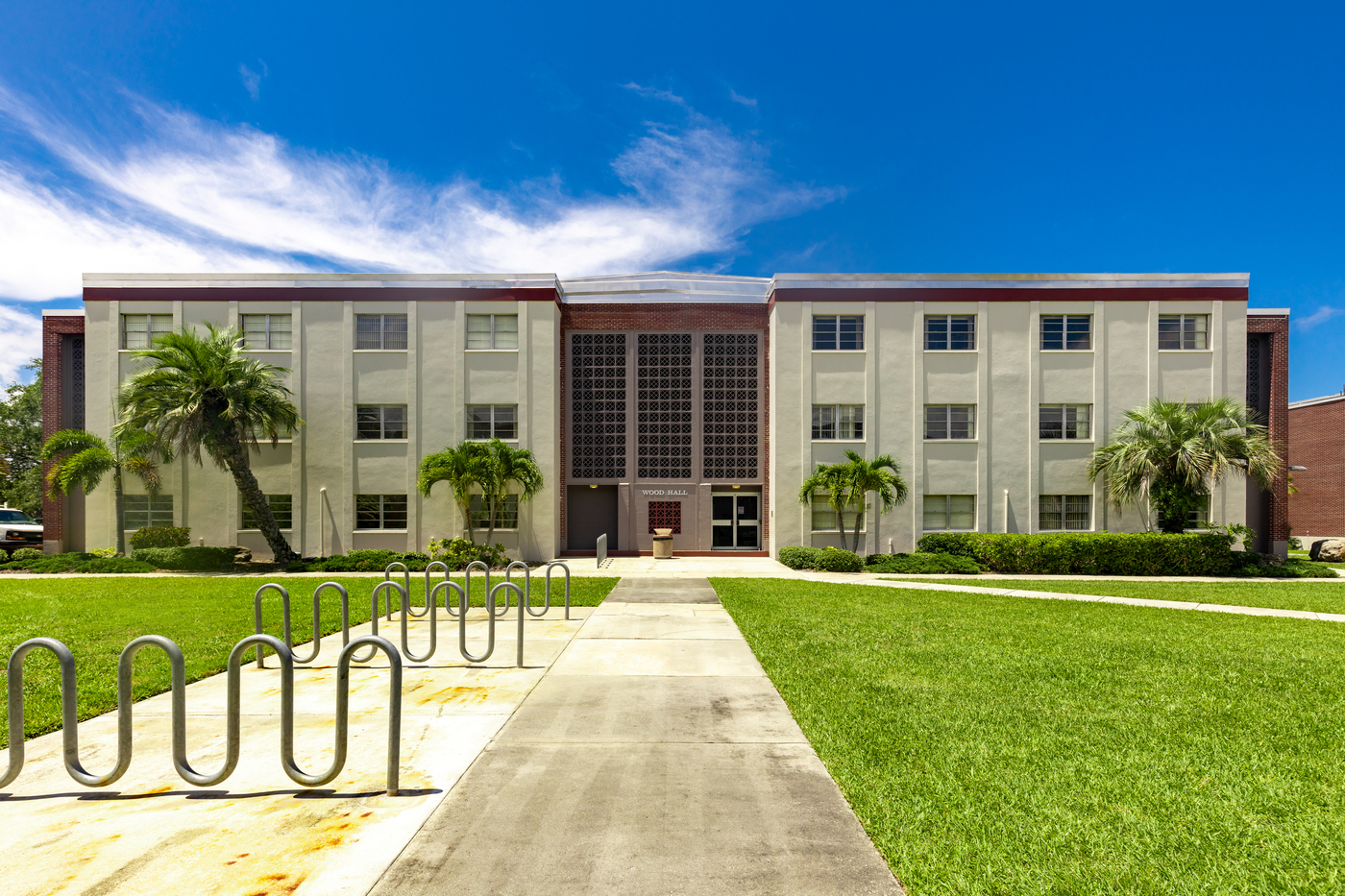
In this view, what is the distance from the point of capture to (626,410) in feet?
93.2

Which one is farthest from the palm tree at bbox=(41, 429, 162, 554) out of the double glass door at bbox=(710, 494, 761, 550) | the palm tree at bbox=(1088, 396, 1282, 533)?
the palm tree at bbox=(1088, 396, 1282, 533)

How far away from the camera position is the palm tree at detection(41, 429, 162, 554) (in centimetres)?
2298

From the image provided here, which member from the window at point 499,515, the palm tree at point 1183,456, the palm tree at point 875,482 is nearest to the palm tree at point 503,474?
the window at point 499,515

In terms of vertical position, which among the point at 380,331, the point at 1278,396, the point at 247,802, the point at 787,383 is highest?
the point at 380,331

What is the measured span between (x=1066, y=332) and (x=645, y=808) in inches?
1093

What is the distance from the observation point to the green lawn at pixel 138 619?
7.37 metres

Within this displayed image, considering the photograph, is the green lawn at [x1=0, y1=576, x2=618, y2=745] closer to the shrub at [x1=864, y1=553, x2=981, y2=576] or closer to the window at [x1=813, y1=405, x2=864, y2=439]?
the shrub at [x1=864, y1=553, x2=981, y2=576]

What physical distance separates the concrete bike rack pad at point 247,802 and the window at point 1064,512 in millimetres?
24653

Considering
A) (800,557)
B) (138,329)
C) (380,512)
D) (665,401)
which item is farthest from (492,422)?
(138,329)

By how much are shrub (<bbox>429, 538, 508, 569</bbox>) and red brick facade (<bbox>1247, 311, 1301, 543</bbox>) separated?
97.7ft

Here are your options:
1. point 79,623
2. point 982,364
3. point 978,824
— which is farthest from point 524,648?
point 982,364

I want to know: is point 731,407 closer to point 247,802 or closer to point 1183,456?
point 1183,456

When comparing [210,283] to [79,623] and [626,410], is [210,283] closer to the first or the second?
[626,410]

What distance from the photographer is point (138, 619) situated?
11914 millimetres
